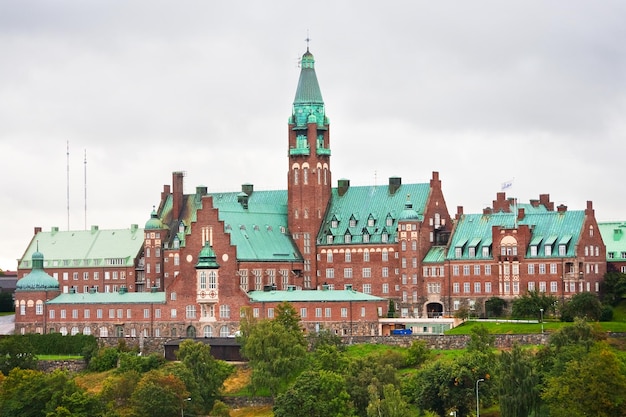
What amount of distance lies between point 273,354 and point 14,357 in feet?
104

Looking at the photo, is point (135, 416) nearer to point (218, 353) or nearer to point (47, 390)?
point (47, 390)

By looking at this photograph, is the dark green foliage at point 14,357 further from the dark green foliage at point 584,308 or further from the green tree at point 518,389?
the dark green foliage at point 584,308

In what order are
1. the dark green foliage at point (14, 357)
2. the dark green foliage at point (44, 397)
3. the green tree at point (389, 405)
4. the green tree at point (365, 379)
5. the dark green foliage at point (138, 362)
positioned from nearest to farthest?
the green tree at point (389, 405)
the green tree at point (365, 379)
the dark green foliage at point (44, 397)
the dark green foliage at point (138, 362)
the dark green foliage at point (14, 357)

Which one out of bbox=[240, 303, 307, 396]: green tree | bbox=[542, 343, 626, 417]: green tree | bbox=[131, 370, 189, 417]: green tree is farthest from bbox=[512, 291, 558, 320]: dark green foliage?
bbox=[131, 370, 189, 417]: green tree

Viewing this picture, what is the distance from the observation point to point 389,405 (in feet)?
518

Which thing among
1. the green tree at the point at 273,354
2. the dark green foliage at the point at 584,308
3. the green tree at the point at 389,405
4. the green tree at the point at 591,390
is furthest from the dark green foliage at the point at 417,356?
the green tree at the point at 591,390

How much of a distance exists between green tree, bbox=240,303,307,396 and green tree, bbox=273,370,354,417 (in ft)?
35.9

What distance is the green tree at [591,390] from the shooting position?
154 metres

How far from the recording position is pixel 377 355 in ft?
602

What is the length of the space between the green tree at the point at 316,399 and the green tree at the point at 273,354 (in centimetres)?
1095

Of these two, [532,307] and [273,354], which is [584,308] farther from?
[273,354]

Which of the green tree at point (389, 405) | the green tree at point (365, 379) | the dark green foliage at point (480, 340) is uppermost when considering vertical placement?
the dark green foliage at point (480, 340)

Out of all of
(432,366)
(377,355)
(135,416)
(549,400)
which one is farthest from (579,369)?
A: (135,416)

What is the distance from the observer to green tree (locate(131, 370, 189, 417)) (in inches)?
6713
